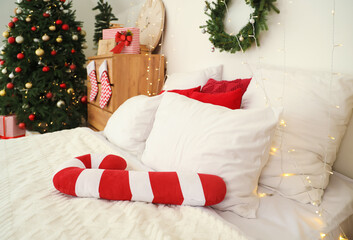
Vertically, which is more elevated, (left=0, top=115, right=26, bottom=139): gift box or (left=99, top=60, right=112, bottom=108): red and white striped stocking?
(left=99, top=60, right=112, bottom=108): red and white striped stocking

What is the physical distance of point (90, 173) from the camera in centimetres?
75

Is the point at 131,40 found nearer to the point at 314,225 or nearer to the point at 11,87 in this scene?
the point at 11,87

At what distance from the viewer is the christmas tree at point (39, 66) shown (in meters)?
2.58

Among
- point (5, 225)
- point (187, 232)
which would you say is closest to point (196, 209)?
point (187, 232)

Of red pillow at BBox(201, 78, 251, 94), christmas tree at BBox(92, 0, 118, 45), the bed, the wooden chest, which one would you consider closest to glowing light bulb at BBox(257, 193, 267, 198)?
the bed

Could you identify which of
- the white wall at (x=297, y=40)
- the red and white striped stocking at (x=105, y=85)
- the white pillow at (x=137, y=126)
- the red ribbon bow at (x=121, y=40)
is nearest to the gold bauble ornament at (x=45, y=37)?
the red and white striped stocking at (x=105, y=85)

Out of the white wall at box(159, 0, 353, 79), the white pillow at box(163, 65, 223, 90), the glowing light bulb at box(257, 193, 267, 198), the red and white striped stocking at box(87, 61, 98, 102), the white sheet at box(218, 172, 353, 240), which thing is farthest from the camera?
the red and white striped stocking at box(87, 61, 98, 102)

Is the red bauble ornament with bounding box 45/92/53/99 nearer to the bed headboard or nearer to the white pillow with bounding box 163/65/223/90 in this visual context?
the white pillow with bounding box 163/65/223/90

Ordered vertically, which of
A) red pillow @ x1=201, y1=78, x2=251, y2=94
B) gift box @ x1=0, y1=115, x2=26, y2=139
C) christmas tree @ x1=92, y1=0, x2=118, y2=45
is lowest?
gift box @ x1=0, y1=115, x2=26, y2=139

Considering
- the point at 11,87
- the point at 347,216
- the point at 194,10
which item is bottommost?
the point at 347,216

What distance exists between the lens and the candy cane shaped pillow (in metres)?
0.70

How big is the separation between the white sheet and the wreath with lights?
0.88 m

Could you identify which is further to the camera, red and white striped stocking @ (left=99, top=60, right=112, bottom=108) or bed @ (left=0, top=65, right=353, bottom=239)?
red and white striped stocking @ (left=99, top=60, right=112, bottom=108)

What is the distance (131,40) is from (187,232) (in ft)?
6.32
